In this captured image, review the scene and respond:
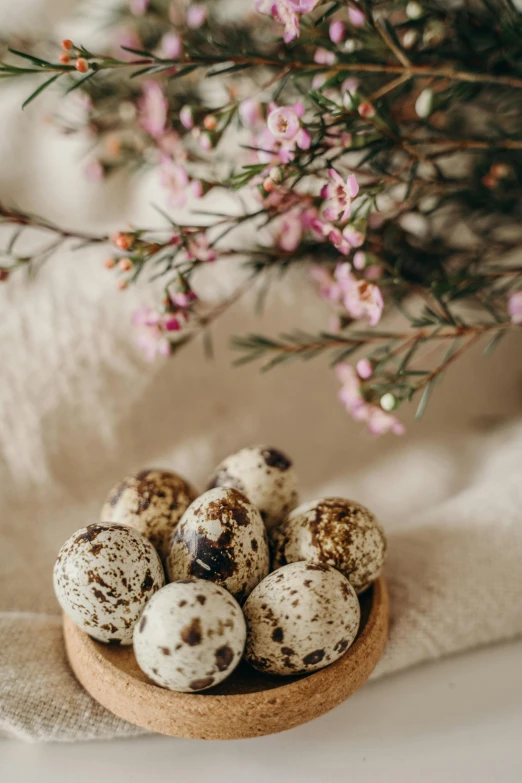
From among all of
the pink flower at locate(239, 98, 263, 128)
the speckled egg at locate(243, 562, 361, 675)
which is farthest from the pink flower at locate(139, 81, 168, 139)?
the speckled egg at locate(243, 562, 361, 675)

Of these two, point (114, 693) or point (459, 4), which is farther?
point (459, 4)

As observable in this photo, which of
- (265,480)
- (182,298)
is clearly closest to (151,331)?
(182,298)

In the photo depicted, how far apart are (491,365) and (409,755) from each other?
0.51 meters

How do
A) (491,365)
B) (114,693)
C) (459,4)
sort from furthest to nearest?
(491,365) → (459,4) → (114,693)

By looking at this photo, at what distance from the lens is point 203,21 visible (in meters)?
0.62

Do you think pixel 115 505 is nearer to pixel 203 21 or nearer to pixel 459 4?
pixel 203 21

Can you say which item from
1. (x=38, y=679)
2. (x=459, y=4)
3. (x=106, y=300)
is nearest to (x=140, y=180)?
(x=106, y=300)

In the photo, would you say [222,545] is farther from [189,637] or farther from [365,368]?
[365,368]

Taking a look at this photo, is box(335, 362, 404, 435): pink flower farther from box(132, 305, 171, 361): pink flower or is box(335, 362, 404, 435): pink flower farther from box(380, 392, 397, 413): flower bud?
box(132, 305, 171, 361): pink flower

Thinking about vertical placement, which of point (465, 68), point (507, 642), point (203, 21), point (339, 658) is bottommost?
point (507, 642)

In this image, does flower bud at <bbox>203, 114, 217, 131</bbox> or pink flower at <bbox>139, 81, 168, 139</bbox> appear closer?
flower bud at <bbox>203, 114, 217, 131</bbox>

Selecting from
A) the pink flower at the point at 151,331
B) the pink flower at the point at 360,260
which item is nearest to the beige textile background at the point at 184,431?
the pink flower at the point at 151,331

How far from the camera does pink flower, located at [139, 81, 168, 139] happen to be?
612 mm

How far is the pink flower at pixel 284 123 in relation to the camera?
431mm
